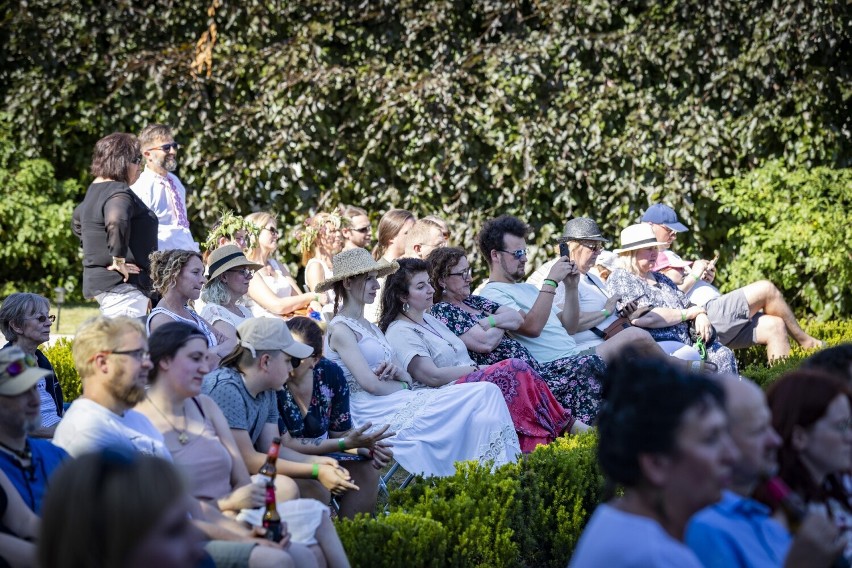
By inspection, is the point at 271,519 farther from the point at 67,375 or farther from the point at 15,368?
the point at 67,375

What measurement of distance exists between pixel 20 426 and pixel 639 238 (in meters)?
6.39

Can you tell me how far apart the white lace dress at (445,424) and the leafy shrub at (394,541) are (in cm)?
176

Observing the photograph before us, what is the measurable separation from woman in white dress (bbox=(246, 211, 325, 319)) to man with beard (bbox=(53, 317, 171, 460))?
13.6 feet

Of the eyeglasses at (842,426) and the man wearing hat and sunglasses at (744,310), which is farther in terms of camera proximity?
the man wearing hat and sunglasses at (744,310)

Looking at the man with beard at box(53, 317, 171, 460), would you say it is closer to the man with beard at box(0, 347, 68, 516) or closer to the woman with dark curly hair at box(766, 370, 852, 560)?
the man with beard at box(0, 347, 68, 516)

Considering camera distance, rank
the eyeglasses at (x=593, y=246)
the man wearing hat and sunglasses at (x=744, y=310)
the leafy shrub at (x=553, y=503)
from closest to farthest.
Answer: the leafy shrub at (x=553, y=503), the eyeglasses at (x=593, y=246), the man wearing hat and sunglasses at (x=744, y=310)

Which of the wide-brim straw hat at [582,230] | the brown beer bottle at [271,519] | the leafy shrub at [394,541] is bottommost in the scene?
the leafy shrub at [394,541]

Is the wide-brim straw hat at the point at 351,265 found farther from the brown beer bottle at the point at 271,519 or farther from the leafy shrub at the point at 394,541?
the brown beer bottle at the point at 271,519

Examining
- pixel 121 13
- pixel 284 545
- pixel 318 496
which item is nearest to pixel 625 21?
pixel 121 13

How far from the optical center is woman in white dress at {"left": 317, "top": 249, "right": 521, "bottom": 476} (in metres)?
6.29

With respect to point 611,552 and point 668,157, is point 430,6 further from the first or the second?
point 611,552

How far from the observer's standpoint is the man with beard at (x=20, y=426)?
11.8 feet

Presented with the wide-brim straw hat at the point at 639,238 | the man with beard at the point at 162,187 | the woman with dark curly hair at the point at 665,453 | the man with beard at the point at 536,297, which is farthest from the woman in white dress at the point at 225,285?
the woman with dark curly hair at the point at 665,453

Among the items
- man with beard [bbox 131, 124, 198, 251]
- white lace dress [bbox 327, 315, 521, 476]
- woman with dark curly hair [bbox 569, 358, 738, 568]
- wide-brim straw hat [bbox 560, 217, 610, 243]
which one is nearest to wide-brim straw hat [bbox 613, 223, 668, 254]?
wide-brim straw hat [bbox 560, 217, 610, 243]
